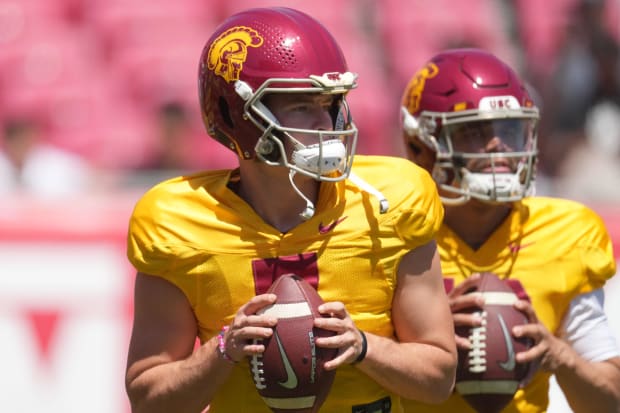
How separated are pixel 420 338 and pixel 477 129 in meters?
0.69

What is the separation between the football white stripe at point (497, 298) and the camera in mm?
2662

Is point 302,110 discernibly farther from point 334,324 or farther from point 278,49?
point 334,324

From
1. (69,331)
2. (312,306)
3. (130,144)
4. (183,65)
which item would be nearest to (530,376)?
(312,306)

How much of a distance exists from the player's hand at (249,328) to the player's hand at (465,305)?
579 mm

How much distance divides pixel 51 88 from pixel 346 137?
4822 millimetres

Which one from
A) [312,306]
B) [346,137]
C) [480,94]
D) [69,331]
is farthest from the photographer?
[69,331]

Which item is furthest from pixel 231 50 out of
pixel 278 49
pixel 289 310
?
pixel 289 310

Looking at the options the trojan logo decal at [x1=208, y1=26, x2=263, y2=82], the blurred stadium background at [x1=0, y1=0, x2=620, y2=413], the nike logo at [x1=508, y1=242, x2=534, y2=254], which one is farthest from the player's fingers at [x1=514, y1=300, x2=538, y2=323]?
the blurred stadium background at [x1=0, y1=0, x2=620, y2=413]

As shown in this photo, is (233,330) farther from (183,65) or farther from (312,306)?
(183,65)

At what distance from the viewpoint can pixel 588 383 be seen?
9.00 ft

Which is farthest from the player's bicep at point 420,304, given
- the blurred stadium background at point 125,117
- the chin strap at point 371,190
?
the blurred stadium background at point 125,117

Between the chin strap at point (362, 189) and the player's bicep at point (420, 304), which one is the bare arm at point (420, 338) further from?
the chin strap at point (362, 189)

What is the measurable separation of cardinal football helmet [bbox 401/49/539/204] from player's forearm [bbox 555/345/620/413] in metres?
0.41

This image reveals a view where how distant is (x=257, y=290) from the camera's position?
2.37 m
